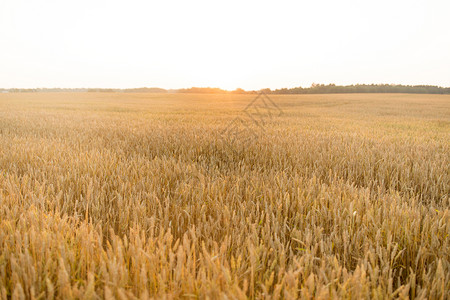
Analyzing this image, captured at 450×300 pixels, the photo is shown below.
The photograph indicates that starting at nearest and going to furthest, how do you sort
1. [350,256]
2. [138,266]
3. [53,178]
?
[138,266] < [350,256] < [53,178]

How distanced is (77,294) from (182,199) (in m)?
1.12

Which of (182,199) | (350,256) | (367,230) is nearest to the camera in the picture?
(350,256)

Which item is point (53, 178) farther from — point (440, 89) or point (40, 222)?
point (440, 89)

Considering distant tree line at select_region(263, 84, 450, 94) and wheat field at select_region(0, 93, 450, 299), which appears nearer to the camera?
wheat field at select_region(0, 93, 450, 299)

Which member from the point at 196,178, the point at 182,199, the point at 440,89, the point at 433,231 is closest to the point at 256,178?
the point at 196,178

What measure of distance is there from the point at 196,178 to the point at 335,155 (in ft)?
6.27

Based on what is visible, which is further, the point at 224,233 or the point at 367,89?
the point at 367,89

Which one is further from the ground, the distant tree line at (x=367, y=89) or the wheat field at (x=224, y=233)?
the distant tree line at (x=367, y=89)

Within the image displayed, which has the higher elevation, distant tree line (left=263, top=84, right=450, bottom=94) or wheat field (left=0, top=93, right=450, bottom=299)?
distant tree line (left=263, top=84, right=450, bottom=94)

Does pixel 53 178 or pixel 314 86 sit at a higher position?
pixel 314 86

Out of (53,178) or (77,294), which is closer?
(77,294)

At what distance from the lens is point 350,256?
130 cm

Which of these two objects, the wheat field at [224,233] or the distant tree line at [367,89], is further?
the distant tree line at [367,89]

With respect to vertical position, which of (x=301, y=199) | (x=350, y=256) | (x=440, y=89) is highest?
(x=440, y=89)
